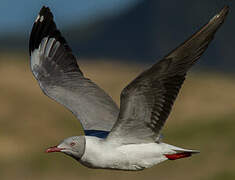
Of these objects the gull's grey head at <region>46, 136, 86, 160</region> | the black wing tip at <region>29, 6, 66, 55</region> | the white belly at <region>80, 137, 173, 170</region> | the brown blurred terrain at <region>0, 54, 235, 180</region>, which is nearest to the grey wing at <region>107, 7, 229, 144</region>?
the white belly at <region>80, 137, 173, 170</region>

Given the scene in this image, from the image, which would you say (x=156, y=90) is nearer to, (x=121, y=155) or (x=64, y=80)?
(x=121, y=155)

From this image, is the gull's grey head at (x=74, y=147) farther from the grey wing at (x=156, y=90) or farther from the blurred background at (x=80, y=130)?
the blurred background at (x=80, y=130)

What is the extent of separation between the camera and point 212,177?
23.6 meters

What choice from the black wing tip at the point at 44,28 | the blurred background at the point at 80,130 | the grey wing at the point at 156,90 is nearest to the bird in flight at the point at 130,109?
the grey wing at the point at 156,90

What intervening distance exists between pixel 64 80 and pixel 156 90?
11.2 feet

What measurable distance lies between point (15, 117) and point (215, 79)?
12419 millimetres

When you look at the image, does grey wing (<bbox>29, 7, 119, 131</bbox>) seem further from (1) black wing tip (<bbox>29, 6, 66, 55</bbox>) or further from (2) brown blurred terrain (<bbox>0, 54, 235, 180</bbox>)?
(2) brown blurred terrain (<bbox>0, 54, 235, 180</bbox>)

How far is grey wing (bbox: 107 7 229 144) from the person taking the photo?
9.43 meters

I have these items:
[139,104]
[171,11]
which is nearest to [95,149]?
[139,104]

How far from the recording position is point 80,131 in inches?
1150

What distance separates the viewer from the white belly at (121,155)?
10.4 m

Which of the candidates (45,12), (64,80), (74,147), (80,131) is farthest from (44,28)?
(80,131)

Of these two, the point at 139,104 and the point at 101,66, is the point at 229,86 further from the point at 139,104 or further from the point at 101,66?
the point at 139,104

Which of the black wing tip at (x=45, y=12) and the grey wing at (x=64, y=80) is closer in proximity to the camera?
the grey wing at (x=64, y=80)
